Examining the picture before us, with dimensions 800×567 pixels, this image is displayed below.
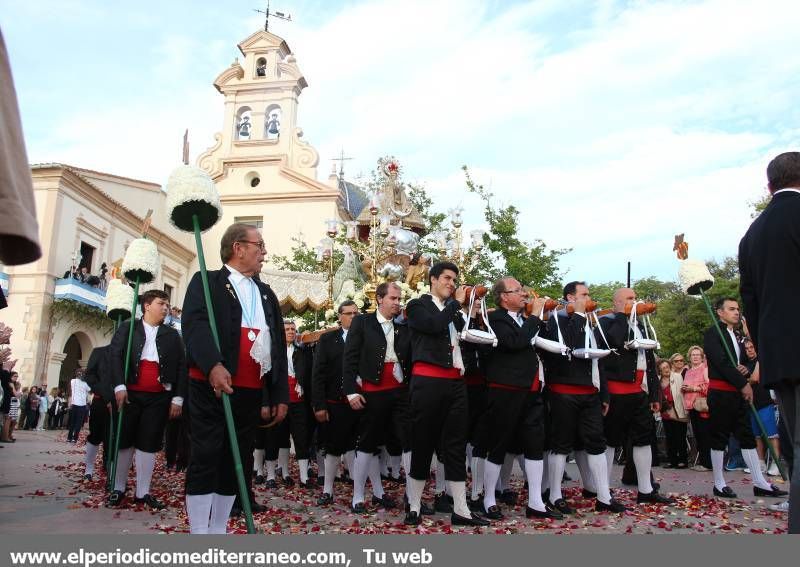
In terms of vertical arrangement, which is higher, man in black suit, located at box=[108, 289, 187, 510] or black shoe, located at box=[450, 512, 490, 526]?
man in black suit, located at box=[108, 289, 187, 510]

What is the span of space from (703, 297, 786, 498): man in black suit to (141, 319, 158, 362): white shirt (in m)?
5.92

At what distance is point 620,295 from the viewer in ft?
23.5

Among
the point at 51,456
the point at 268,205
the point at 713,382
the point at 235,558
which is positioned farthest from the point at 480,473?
the point at 268,205

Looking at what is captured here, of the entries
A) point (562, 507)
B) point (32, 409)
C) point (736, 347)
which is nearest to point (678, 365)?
point (736, 347)

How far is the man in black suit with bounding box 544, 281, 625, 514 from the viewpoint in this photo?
6152 mm

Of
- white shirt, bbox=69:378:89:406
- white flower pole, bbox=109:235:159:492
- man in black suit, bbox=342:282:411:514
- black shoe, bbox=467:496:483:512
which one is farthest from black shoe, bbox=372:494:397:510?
white shirt, bbox=69:378:89:406

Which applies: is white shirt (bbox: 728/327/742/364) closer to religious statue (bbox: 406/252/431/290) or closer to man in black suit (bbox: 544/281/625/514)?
man in black suit (bbox: 544/281/625/514)

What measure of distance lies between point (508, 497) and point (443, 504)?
933 millimetres

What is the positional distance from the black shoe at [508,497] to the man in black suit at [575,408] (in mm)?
630

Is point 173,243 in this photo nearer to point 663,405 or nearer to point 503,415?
point 663,405

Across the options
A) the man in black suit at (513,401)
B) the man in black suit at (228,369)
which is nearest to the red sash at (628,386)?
the man in black suit at (513,401)

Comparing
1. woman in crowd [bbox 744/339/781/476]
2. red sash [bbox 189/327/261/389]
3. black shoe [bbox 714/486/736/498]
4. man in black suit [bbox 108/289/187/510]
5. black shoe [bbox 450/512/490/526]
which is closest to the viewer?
red sash [bbox 189/327/261/389]

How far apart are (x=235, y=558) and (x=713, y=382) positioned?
5988 millimetres

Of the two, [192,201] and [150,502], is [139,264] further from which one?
[192,201]
